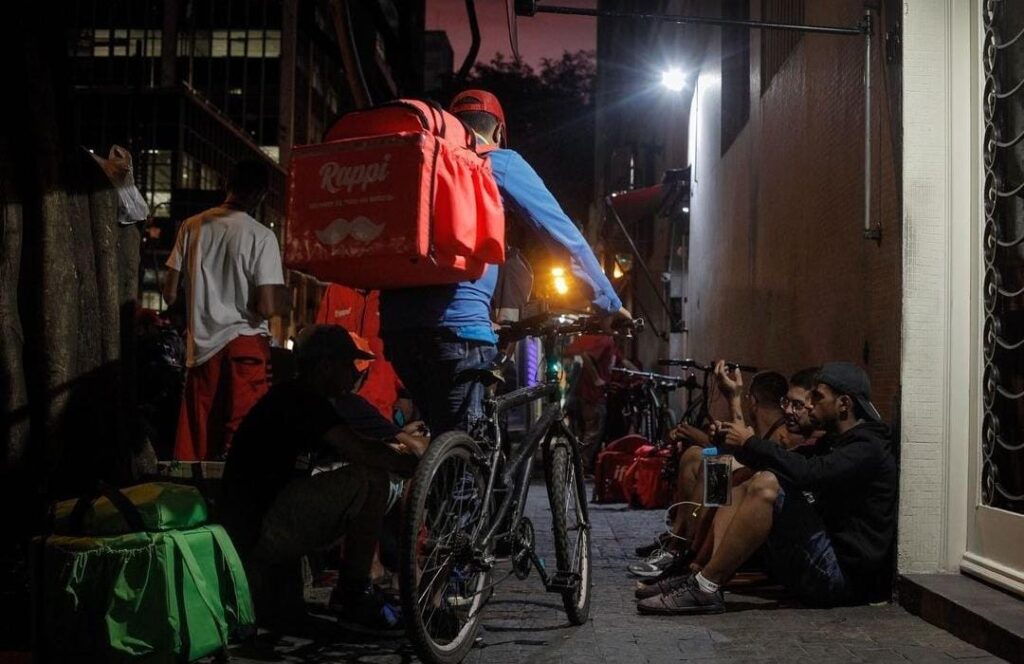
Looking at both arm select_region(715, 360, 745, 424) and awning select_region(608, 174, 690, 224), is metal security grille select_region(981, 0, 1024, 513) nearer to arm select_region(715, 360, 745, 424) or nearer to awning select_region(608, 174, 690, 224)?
arm select_region(715, 360, 745, 424)

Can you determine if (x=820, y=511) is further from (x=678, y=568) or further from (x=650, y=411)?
(x=650, y=411)

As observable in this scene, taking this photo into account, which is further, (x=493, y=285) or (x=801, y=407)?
(x=801, y=407)

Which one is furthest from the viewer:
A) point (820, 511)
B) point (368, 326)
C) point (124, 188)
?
point (368, 326)

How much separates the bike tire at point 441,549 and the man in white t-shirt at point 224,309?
217 centimetres

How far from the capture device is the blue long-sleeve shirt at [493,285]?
14.3 feet

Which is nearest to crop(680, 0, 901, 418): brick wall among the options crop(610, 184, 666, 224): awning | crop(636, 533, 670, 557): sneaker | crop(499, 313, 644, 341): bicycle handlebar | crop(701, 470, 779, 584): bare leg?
crop(701, 470, 779, 584): bare leg

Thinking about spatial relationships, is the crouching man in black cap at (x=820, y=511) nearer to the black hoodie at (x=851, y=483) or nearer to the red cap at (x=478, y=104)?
the black hoodie at (x=851, y=483)

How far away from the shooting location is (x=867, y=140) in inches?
228

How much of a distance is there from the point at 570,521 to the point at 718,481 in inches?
29.8

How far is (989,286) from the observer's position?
5.17 meters

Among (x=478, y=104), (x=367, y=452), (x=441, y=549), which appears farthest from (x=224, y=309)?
(x=441, y=549)

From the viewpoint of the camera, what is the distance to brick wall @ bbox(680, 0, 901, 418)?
18.7ft

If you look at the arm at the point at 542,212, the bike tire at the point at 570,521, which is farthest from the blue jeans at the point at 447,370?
the bike tire at the point at 570,521

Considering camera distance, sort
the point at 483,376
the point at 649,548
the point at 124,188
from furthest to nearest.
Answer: the point at 649,548
the point at 124,188
the point at 483,376
